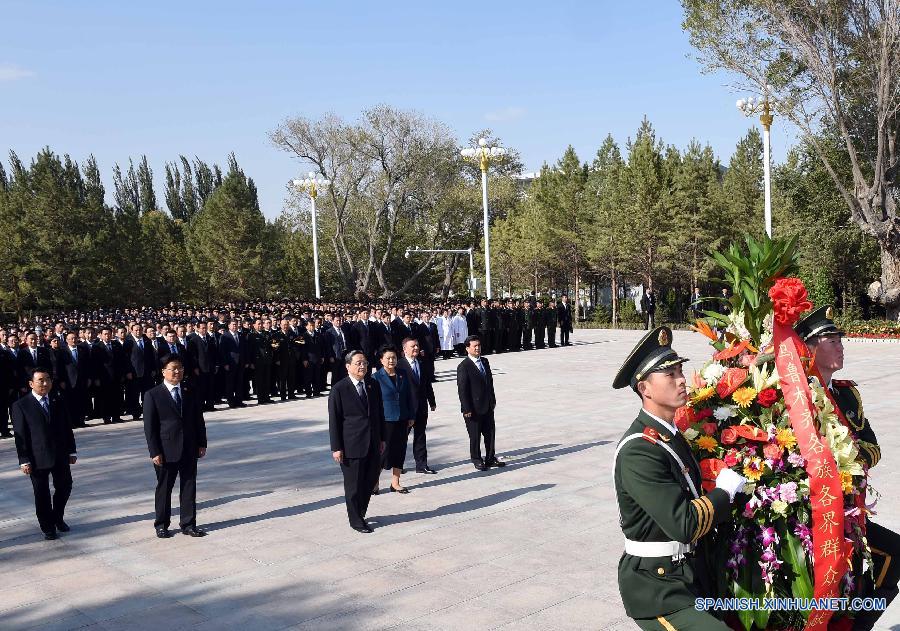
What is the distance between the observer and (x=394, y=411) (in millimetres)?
9773

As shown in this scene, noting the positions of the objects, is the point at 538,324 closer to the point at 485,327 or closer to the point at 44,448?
the point at 485,327

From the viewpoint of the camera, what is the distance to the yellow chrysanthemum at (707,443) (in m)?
3.92

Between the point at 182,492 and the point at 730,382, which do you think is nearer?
the point at 730,382

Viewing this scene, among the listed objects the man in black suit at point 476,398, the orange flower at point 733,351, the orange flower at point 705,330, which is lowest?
the man in black suit at point 476,398

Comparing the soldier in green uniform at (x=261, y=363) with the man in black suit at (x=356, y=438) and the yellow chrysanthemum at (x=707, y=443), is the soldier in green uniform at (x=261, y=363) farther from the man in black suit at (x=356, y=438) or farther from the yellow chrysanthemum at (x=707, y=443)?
the yellow chrysanthemum at (x=707, y=443)

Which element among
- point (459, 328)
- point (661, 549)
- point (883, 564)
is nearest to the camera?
point (661, 549)

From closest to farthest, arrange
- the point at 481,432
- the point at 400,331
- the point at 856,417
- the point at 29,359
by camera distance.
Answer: the point at 856,417 → the point at 481,432 → the point at 29,359 → the point at 400,331

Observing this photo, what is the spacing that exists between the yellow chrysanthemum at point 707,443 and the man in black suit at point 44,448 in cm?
692

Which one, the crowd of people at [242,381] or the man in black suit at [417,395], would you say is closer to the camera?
the crowd of people at [242,381]

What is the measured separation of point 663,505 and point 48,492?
23.2 feet

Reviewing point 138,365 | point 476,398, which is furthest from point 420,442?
point 138,365

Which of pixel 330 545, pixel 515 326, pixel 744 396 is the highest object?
pixel 744 396

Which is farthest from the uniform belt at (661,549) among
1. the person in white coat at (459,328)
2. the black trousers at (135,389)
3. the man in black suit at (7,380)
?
the person in white coat at (459,328)

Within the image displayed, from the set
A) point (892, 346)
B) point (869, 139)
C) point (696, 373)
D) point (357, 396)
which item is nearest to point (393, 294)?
point (869, 139)
